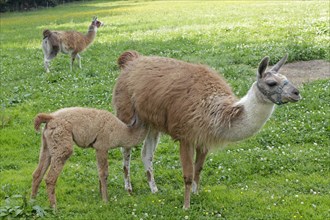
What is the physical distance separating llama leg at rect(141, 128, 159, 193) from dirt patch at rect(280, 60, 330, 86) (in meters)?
6.43

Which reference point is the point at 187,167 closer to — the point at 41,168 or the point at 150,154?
the point at 150,154

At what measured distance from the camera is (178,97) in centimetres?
657

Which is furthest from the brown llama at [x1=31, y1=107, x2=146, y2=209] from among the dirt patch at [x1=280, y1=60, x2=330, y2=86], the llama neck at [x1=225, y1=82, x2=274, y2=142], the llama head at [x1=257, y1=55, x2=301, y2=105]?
the dirt patch at [x1=280, y1=60, x2=330, y2=86]

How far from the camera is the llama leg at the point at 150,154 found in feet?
24.3

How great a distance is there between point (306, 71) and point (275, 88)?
29.0ft

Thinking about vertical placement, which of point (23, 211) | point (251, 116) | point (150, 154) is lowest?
point (23, 211)

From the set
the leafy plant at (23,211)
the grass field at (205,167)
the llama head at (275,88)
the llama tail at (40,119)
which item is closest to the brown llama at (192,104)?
the llama head at (275,88)

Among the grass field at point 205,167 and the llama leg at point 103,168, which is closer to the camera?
the grass field at point 205,167

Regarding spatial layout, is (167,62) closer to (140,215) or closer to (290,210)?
(140,215)

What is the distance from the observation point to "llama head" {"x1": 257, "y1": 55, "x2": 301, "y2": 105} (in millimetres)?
5648

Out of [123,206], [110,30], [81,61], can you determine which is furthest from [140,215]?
[110,30]

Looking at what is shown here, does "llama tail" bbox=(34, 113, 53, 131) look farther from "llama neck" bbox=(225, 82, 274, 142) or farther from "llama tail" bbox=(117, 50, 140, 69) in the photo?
"llama neck" bbox=(225, 82, 274, 142)

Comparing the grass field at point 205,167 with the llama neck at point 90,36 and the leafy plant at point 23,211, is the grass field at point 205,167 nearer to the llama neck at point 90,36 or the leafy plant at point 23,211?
the leafy plant at point 23,211

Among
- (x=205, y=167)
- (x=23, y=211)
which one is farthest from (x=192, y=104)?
(x=23, y=211)
